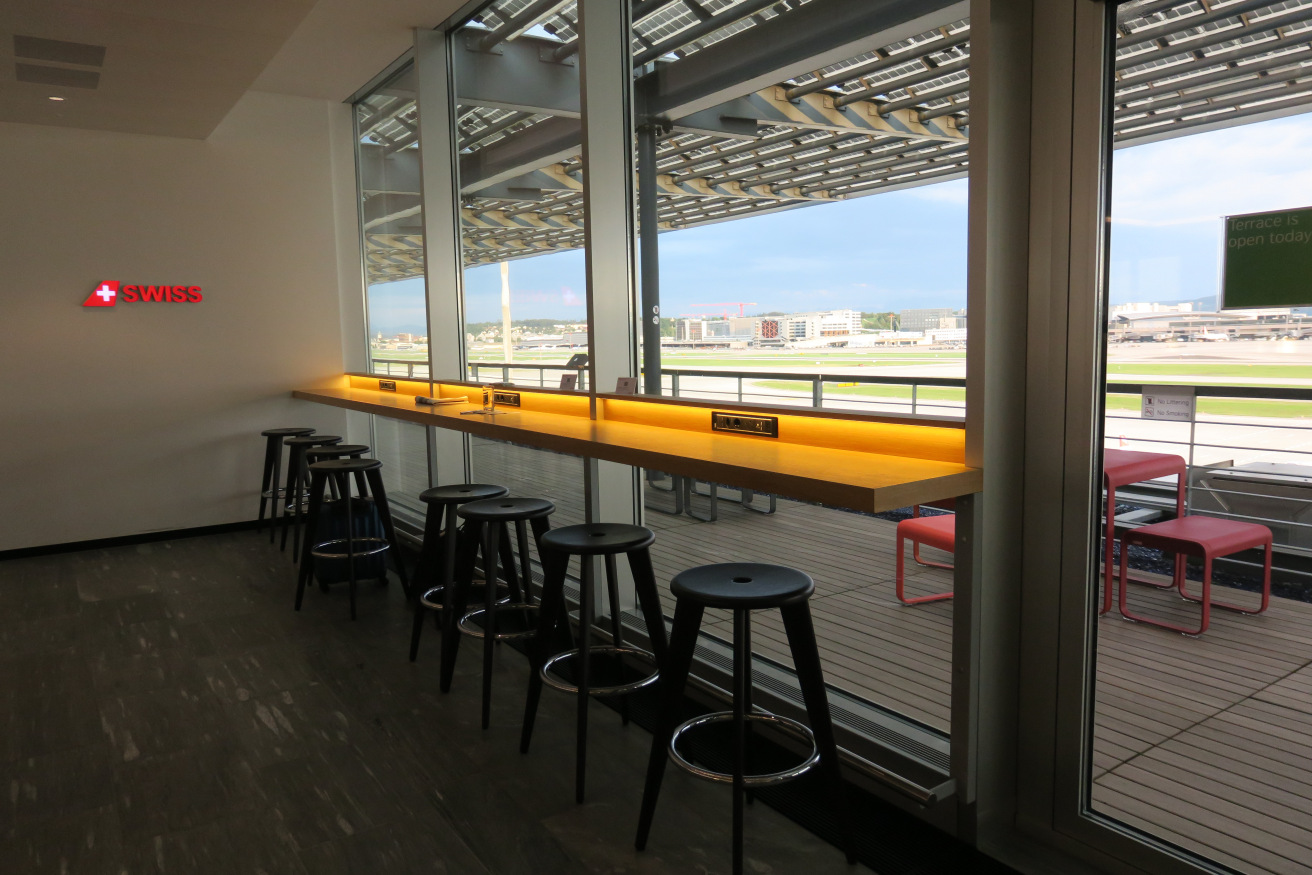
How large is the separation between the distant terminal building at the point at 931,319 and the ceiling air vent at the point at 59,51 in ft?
12.4

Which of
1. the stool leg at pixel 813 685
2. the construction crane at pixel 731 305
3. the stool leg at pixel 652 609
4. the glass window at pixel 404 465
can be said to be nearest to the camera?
the stool leg at pixel 813 685

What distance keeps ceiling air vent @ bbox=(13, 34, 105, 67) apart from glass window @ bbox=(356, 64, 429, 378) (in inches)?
72.3

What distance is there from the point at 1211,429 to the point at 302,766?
2.67 meters

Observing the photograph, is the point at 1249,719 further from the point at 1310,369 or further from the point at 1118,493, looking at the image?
the point at 1310,369

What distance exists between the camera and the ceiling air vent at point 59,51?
366 cm

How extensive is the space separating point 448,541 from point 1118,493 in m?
2.31

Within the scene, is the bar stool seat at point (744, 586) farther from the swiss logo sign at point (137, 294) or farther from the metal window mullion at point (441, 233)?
the swiss logo sign at point (137, 294)

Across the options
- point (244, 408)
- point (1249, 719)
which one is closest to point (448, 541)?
point (1249, 719)

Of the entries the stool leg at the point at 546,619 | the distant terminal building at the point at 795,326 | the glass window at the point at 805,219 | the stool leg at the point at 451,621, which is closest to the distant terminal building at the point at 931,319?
the glass window at the point at 805,219

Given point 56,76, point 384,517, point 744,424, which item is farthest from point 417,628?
point 56,76

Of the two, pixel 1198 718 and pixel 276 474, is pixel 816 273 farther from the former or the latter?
pixel 276 474

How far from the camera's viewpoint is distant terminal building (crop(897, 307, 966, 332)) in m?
2.27

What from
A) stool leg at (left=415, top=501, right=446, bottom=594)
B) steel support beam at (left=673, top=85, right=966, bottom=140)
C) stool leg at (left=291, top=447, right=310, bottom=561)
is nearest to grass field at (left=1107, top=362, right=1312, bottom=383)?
steel support beam at (left=673, top=85, right=966, bottom=140)

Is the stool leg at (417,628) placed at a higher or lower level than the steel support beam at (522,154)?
lower
